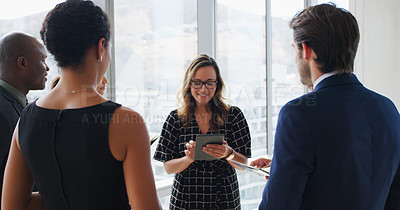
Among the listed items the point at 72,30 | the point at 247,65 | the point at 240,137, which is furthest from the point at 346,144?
the point at 247,65

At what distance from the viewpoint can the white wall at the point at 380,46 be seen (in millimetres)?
4047

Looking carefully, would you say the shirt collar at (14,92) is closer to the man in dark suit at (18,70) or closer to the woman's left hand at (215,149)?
the man in dark suit at (18,70)

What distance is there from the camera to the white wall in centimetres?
405

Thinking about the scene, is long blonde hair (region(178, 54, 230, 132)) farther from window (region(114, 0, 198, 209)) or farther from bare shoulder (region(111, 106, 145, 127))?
bare shoulder (region(111, 106, 145, 127))

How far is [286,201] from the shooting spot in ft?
3.58

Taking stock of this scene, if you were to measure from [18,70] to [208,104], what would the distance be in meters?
1.24

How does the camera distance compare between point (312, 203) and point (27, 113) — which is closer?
point (27, 113)

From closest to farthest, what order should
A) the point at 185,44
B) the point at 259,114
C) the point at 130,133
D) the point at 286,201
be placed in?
the point at 130,133
the point at 286,201
the point at 185,44
the point at 259,114

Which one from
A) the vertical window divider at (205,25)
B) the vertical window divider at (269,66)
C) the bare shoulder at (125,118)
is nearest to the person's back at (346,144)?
the bare shoulder at (125,118)

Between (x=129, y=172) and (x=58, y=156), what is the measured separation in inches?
8.6

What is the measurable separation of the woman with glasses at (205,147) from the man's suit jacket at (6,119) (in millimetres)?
953

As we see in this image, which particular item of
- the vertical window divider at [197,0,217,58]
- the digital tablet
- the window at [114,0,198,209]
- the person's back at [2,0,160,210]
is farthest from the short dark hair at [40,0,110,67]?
the vertical window divider at [197,0,217,58]

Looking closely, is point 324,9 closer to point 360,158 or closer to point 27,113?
point 360,158

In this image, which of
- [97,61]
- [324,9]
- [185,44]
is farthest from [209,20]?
[97,61]
